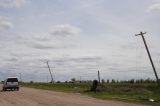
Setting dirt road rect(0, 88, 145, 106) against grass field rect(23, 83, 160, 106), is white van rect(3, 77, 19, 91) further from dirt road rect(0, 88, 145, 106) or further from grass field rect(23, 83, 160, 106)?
dirt road rect(0, 88, 145, 106)

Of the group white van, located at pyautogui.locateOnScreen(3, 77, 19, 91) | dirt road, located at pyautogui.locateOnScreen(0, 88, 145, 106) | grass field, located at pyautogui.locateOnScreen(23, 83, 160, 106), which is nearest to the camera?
dirt road, located at pyautogui.locateOnScreen(0, 88, 145, 106)

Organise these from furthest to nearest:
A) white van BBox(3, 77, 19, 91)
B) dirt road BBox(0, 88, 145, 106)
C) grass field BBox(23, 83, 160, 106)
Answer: white van BBox(3, 77, 19, 91), grass field BBox(23, 83, 160, 106), dirt road BBox(0, 88, 145, 106)

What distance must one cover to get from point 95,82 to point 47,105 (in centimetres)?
2679

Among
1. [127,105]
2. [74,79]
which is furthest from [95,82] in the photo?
[74,79]

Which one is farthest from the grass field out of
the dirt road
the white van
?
the white van

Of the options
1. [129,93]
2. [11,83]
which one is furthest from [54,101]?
[11,83]

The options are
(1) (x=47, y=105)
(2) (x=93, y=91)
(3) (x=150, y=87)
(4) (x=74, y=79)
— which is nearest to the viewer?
(1) (x=47, y=105)

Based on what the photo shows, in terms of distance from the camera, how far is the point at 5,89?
5891 cm

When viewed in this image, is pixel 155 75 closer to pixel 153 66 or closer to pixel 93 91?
pixel 153 66

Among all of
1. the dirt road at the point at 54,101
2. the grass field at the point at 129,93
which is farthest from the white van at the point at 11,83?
the dirt road at the point at 54,101

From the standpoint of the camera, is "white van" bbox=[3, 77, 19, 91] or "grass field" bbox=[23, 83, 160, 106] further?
"white van" bbox=[3, 77, 19, 91]

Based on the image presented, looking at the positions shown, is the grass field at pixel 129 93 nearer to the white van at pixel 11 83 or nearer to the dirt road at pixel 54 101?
the dirt road at pixel 54 101

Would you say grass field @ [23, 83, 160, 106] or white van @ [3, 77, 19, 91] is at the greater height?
white van @ [3, 77, 19, 91]

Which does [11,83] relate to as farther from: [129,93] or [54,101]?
[54,101]
